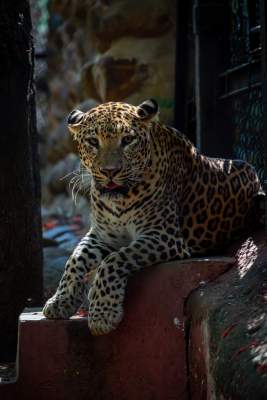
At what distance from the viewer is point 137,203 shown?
6.71m

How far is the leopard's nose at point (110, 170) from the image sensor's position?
629 cm

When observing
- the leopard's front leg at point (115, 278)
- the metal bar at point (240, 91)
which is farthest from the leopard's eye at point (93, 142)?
A: the metal bar at point (240, 91)

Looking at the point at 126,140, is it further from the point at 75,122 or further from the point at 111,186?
the point at 75,122

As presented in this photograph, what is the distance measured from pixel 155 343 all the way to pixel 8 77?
8.84 ft

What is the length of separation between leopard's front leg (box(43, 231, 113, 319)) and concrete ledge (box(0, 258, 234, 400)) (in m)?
0.10

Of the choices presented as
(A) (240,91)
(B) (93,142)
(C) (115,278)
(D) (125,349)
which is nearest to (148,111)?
(B) (93,142)

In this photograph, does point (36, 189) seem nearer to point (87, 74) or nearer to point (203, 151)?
point (203, 151)

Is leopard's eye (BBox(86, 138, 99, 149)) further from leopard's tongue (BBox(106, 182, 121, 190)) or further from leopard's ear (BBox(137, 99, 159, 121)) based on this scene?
leopard's ear (BBox(137, 99, 159, 121))

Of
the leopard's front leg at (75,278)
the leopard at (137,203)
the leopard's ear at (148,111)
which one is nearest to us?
the leopard at (137,203)

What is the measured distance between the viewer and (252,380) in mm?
4688

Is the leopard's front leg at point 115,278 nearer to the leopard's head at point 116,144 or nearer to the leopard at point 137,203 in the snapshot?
the leopard at point 137,203

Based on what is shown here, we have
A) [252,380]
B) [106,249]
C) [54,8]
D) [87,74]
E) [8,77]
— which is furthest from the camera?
[54,8]

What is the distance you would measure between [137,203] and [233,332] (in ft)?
5.44

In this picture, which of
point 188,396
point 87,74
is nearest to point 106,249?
point 188,396
